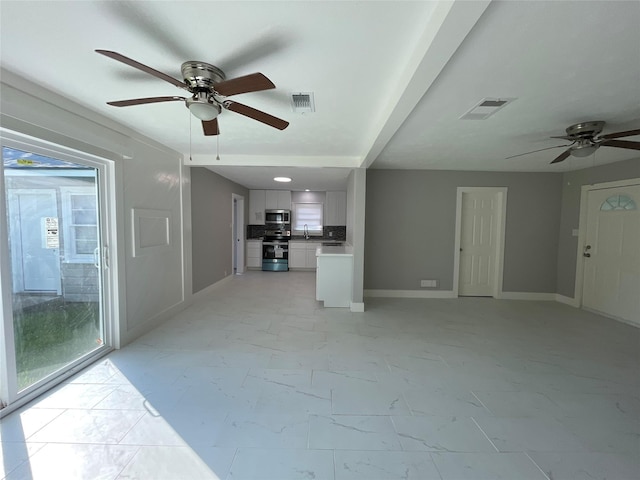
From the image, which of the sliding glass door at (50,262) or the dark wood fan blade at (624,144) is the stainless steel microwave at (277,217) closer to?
the sliding glass door at (50,262)

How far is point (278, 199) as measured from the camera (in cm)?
725

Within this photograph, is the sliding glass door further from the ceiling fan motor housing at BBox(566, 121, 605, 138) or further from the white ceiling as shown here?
the ceiling fan motor housing at BBox(566, 121, 605, 138)

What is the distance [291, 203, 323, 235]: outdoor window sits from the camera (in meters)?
7.40

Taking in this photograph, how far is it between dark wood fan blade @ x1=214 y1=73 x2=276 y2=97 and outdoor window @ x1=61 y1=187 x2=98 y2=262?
192 centimetres

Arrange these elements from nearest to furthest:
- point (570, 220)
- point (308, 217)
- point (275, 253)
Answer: point (570, 220) → point (275, 253) → point (308, 217)

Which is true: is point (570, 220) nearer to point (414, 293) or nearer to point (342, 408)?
point (414, 293)

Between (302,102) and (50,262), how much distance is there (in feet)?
8.13

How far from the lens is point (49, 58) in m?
1.65

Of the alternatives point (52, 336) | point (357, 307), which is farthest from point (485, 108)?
point (52, 336)

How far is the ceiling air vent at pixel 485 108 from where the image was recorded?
2049mm

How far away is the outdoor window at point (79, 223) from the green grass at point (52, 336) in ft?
1.52

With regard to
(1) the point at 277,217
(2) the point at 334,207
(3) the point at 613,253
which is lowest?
(3) the point at 613,253

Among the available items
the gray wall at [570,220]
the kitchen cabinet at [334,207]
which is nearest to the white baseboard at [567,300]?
the gray wall at [570,220]

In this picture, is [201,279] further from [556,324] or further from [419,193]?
[556,324]
